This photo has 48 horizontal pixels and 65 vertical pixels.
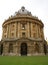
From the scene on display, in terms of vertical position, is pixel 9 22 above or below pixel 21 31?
above

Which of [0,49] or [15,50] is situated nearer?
[15,50]

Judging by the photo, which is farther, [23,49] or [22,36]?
[22,36]

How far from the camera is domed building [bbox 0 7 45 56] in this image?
47.7 metres

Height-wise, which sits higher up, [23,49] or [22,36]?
[22,36]

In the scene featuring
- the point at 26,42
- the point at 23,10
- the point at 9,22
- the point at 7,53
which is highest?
the point at 23,10

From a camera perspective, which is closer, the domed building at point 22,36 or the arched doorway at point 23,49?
the domed building at point 22,36

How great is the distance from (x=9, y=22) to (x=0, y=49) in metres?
11.5

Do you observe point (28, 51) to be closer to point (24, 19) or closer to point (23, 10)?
point (24, 19)

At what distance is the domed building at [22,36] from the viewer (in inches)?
1879

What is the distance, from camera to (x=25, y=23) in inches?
2197

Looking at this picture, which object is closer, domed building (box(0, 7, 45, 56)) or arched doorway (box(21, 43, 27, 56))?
domed building (box(0, 7, 45, 56))

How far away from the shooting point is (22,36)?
54.3 meters

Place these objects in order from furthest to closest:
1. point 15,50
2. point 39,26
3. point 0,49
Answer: point 39,26, point 0,49, point 15,50

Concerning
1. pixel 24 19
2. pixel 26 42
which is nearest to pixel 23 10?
pixel 24 19
